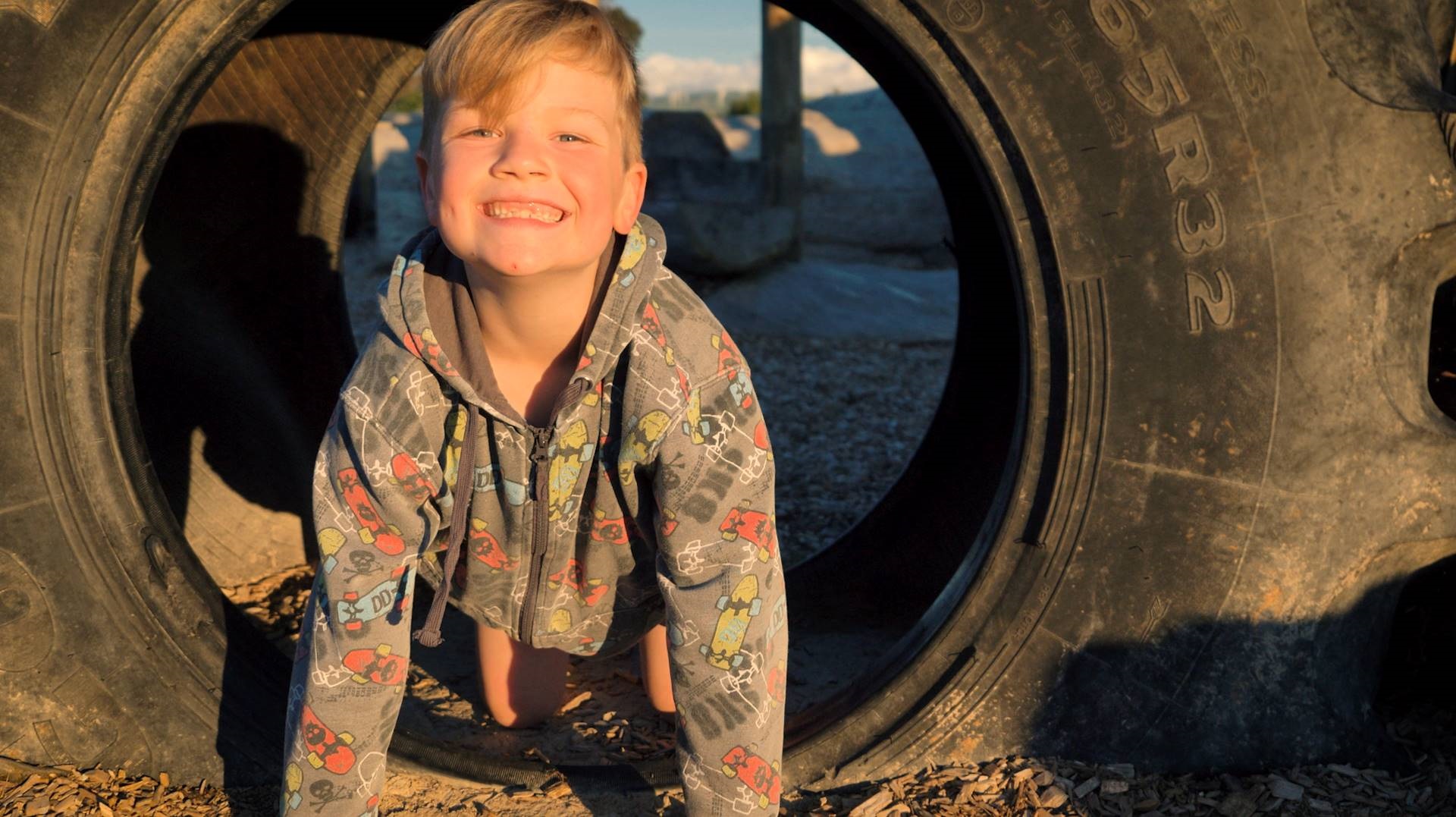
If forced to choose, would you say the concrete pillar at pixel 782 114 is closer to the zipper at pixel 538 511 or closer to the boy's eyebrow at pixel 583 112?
the zipper at pixel 538 511

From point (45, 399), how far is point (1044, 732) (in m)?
1.70

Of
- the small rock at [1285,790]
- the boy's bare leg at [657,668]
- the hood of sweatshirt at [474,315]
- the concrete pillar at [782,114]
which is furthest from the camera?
the concrete pillar at [782,114]

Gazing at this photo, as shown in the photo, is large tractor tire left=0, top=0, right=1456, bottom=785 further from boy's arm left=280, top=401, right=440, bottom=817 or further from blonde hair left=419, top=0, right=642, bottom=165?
blonde hair left=419, top=0, right=642, bottom=165

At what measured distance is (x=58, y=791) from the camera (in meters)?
1.93

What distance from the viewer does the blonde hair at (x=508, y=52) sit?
1.64 meters

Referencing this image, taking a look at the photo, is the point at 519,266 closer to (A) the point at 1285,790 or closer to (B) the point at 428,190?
(B) the point at 428,190

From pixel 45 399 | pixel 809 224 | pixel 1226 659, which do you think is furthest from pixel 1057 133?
pixel 809 224

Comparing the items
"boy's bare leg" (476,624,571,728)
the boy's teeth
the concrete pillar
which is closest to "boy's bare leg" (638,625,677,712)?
"boy's bare leg" (476,624,571,728)

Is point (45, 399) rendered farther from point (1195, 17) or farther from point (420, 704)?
point (1195, 17)

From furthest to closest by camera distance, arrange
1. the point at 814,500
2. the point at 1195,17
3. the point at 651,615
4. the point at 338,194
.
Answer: the point at 814,500
the point at 338,194
the point at 651,615
the point at 1195,17

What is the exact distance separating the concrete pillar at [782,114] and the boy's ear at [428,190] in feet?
26.8

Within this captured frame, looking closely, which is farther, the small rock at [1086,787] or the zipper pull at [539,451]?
the small rock at [1086,787]

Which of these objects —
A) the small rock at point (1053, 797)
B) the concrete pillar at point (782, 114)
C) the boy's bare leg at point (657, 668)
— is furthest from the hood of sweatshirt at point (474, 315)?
→ the concrete pillar at point (782, 114)

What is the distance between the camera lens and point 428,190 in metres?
1.76
